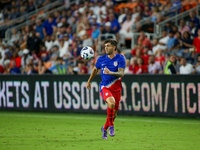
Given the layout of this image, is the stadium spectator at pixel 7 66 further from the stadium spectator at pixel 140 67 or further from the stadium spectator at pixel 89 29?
the stadium spectator at pixel 140 67

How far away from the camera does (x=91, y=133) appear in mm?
9773

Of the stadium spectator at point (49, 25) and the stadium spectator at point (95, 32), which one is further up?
the stadium spectator at point (49, 25)

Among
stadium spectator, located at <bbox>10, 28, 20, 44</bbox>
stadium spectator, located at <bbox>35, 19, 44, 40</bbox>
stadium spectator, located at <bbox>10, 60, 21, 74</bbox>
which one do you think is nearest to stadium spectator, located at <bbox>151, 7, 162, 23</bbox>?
stadium spectator, located at <bbox>35, 19, 44, 40</bbox>

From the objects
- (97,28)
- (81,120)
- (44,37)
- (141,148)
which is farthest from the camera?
(44,37)

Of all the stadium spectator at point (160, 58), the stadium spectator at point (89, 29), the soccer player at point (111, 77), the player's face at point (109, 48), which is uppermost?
the stadium spectator at point (89, 29)

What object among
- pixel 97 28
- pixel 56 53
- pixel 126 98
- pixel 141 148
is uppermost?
pixel 97 28

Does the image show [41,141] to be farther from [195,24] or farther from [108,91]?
[195,24]

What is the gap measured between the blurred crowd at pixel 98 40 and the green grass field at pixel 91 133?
252 centimetres

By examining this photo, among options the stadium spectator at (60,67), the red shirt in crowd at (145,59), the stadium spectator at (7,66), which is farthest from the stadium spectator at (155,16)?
the stadium spectator at (7,66)

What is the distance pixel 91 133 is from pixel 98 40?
8567 millimetres

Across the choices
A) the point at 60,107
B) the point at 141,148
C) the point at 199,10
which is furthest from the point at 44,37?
the point at 141,148

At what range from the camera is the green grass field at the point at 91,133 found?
7874mm

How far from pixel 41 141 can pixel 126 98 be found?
5.64m

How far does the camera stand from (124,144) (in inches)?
318
